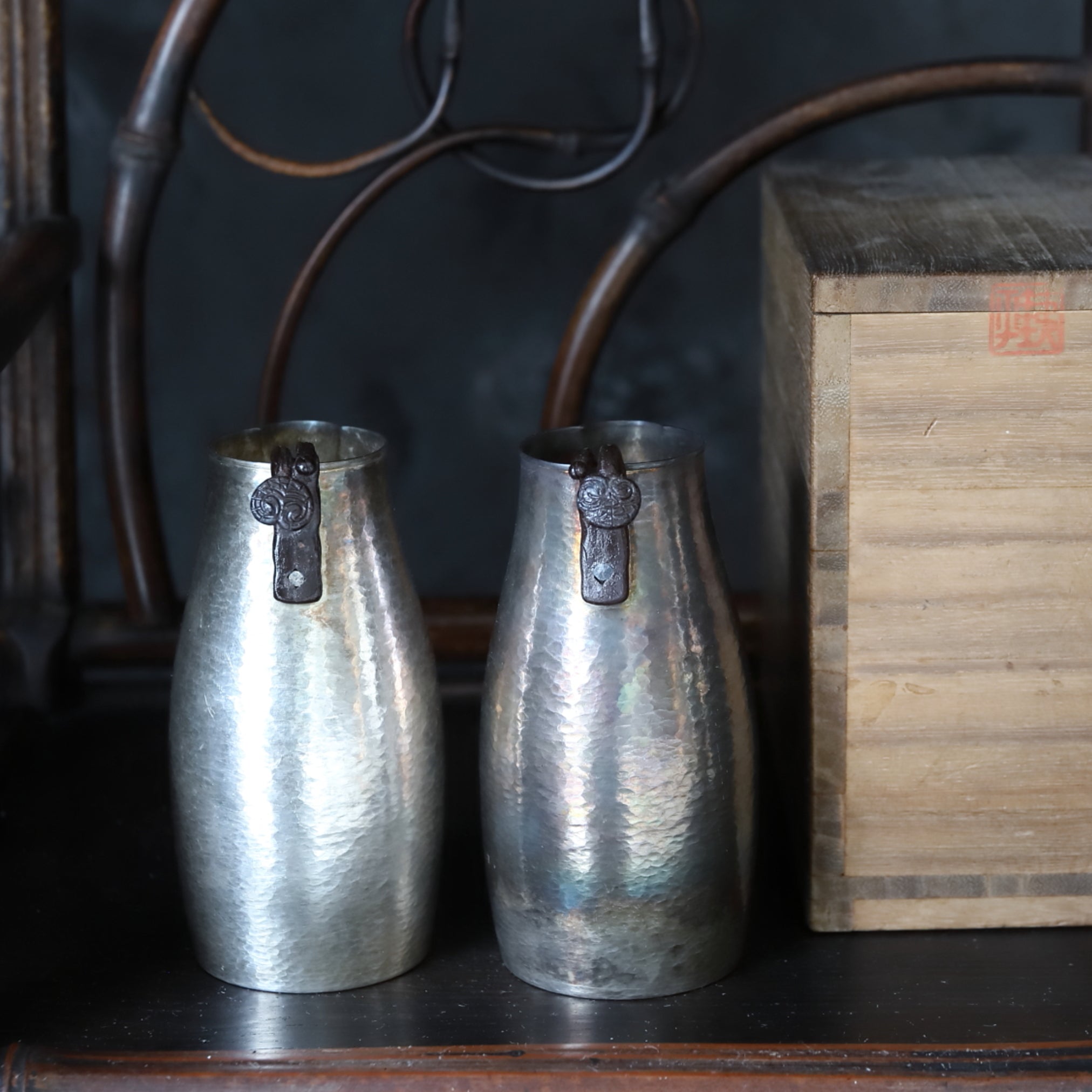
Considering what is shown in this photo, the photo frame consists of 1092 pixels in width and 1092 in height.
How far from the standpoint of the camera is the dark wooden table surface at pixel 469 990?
0.66m

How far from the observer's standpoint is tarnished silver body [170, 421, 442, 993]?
2.17ft

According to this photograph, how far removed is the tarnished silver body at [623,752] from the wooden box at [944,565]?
Answer: 0.19 feet

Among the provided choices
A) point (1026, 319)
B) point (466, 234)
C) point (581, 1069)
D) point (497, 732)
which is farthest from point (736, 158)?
point (581, 1069)

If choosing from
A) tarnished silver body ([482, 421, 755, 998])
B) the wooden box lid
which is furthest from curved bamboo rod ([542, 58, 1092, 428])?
tarnished silver body ([482, 421, 755, 998])

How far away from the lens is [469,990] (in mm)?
704

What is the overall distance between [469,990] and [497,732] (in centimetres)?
12

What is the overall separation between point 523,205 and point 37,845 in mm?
575

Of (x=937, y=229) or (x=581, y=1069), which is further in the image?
(x=937, y=229)

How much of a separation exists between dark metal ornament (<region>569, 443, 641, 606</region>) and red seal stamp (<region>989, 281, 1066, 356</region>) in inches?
7.0

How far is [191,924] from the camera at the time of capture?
2.36 ft

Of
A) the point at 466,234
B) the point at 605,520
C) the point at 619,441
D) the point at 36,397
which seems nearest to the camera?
the point at 605,520

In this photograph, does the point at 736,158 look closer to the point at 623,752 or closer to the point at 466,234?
the point at 466,234

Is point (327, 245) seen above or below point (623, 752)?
above

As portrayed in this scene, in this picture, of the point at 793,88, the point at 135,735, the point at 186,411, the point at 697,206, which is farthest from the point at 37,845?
the point at 793,88
